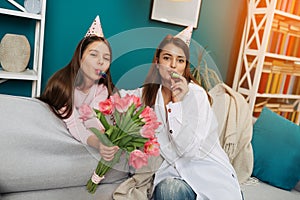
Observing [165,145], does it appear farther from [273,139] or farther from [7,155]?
[273,139]

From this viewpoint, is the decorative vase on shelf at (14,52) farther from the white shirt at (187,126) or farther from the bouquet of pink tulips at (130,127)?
the white shirt at (187,126)

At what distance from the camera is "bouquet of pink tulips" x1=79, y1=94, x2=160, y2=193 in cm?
73

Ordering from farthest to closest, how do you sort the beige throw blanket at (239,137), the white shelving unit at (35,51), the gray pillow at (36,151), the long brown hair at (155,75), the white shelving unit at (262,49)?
the white shelving unit at (262,49) < the beige throw blanket at (239,137) < the white shelving unit at (35,51) < the gray pillow at (36,151) < the long brown hair at (155,75)

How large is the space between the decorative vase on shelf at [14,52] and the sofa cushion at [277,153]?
142cm

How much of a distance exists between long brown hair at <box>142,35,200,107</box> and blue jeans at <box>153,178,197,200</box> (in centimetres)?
57

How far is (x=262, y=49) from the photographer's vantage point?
234 centimetres

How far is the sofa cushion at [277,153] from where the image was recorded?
170 centimetres

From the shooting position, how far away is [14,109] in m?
1.23

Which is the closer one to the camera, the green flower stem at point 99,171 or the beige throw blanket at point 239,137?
the green flower stem at point 99,171

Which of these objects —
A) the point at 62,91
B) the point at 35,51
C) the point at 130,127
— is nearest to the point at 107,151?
A: the point at 130,127

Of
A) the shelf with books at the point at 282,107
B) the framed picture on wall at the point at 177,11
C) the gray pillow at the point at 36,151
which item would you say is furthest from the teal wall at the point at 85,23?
the shelf with books at the point at 282,107

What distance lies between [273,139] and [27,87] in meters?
1.50

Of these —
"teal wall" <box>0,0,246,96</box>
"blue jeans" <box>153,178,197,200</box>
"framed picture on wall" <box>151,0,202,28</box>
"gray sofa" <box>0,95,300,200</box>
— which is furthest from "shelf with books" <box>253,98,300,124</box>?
"gray sofa" <box>0,95,300,200</box>

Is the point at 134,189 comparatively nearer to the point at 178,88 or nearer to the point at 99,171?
the point at 99,171
